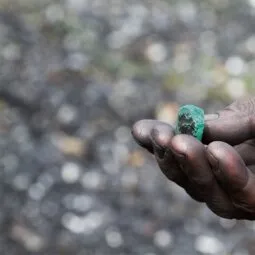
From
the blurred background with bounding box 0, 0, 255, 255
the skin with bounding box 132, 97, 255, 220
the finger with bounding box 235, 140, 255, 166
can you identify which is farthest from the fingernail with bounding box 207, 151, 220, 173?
the blurred background with bounding box 0, 0, 255, 255

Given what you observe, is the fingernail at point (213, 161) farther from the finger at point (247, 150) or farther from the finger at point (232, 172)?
the finger at point (247, 150)

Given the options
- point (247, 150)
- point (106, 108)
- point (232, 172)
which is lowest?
point (106, 108)

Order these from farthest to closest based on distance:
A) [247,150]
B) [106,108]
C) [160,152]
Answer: [106,108], [247,150], [160,152]

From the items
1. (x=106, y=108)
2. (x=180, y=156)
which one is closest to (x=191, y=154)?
(x=180, y=156)

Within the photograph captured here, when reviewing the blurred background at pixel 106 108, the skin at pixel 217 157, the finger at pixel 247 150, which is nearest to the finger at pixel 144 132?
the skin at pixel 217 157

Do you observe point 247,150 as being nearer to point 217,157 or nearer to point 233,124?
point 233,124

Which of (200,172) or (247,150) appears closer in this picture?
(200,172)

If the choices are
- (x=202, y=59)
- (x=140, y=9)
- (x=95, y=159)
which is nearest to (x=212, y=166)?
(x=95, y=159)
